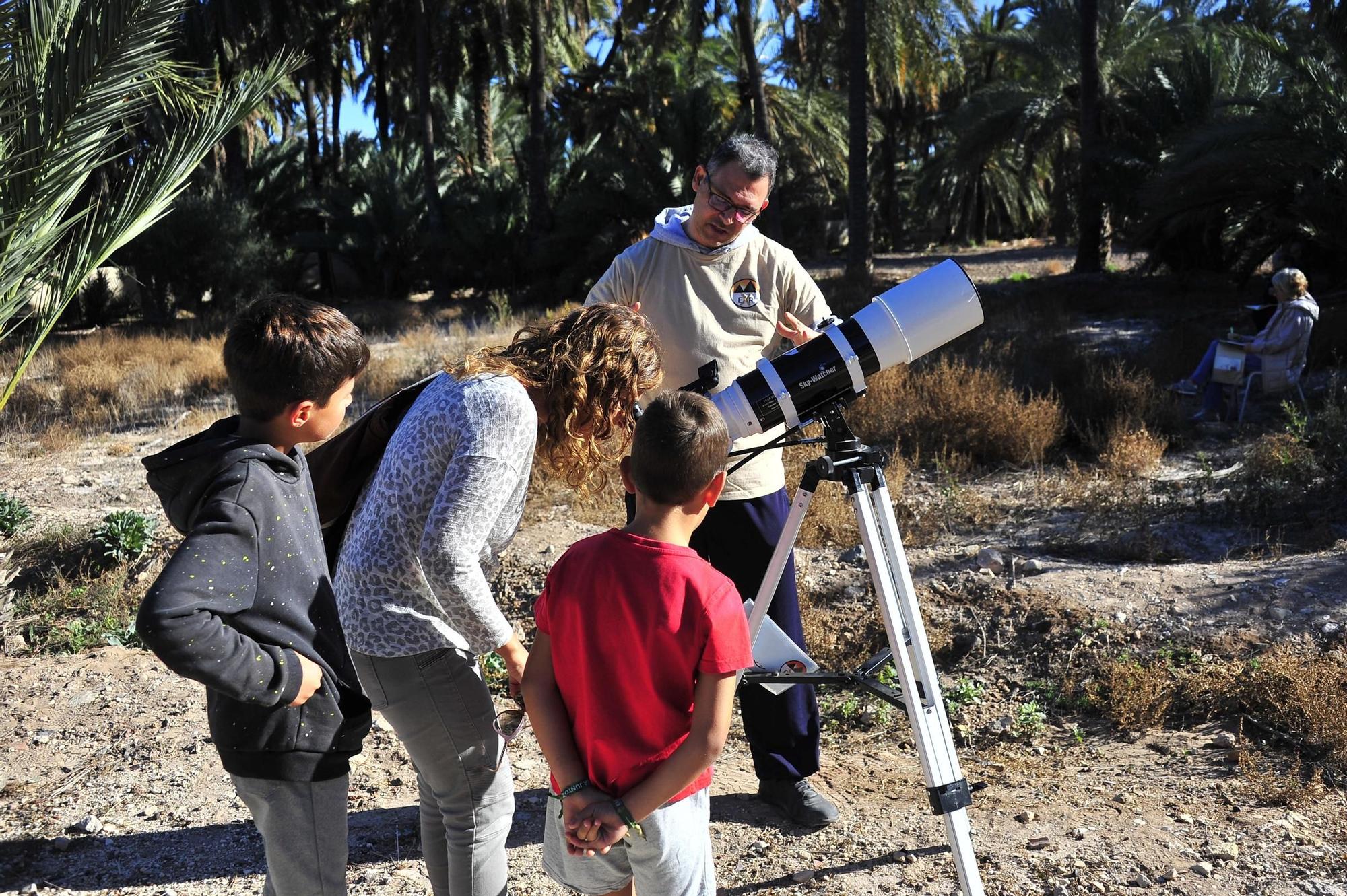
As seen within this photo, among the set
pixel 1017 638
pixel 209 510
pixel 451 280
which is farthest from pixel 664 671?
pixel 451 280

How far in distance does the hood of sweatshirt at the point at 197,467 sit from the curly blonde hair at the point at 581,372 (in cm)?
42

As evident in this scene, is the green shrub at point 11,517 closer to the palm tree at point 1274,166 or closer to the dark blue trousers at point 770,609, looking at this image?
the dark blue trousers at point 770,609

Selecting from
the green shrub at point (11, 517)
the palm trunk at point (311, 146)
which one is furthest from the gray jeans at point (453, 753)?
the palm trunk at point (311, 146)

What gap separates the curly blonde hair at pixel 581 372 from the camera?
81.4 inches

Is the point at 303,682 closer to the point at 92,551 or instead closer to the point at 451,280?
the point at 92,551

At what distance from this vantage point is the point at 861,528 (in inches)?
96.9

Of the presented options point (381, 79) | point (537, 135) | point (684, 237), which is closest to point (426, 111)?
point (537, 135)

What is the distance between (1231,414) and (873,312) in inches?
277

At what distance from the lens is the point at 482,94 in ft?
84.5

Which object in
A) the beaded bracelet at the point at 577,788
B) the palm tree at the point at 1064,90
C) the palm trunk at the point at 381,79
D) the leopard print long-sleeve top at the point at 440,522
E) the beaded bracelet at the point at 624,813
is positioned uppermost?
the palm trunk at the point at 381,79

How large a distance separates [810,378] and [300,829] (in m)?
1.43

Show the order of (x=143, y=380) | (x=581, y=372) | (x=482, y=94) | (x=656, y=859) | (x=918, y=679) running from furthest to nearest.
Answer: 1. (x=482, y=94)
2. (x=143, y=380)
3. (x=918, y=679)
4. (x=581, y=372)
5. (x=656, y=859)

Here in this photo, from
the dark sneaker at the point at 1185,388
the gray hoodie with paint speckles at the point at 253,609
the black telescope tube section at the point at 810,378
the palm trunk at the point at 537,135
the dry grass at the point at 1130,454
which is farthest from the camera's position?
the palm trunk at the point at 537,135

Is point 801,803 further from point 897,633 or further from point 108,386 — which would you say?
point 108,386
